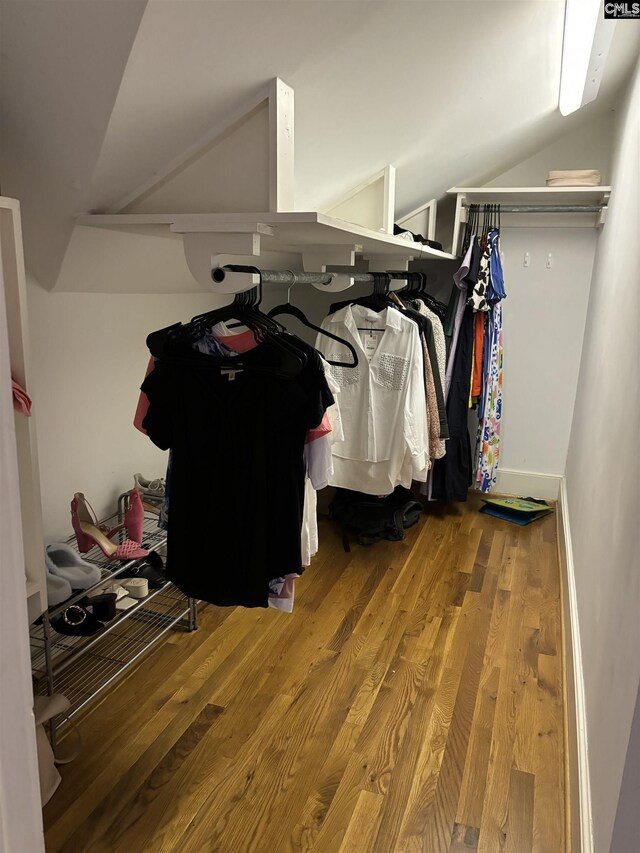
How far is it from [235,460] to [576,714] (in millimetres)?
1219

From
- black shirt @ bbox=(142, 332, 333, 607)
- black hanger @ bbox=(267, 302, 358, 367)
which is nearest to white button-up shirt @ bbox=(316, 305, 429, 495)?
black hanger @ bbox=(267, 302, 358, 367)

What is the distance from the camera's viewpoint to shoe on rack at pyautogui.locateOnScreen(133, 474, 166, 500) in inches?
104

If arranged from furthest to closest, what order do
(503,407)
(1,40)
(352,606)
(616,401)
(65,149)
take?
(503,407) → (352,606) → (616,401) → (65,149) → (1,40)

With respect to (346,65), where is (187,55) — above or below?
below

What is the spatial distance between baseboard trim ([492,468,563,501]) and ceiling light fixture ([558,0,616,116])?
2.23 meters

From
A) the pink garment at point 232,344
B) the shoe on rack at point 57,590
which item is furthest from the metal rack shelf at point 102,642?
the pink garment at point 232,344

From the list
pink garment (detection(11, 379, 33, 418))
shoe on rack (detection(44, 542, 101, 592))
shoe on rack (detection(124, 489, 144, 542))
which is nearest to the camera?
pink garment (detection(11, 379, 33, 418))

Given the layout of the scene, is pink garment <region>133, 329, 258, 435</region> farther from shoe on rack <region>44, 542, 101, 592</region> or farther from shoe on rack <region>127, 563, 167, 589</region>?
shoe on rack <region>127, 563, 167, 589</region>

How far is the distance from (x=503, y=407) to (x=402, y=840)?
295 cm

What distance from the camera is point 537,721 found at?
2146mm

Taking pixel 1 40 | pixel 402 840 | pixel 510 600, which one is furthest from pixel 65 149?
pixel 510 600

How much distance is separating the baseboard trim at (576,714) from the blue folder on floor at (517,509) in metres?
0.70

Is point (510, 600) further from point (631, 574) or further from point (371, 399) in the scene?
point (631, 574)

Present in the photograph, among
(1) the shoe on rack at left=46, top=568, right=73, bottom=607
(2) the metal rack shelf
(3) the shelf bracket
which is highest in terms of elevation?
(3) the shelf bracket
